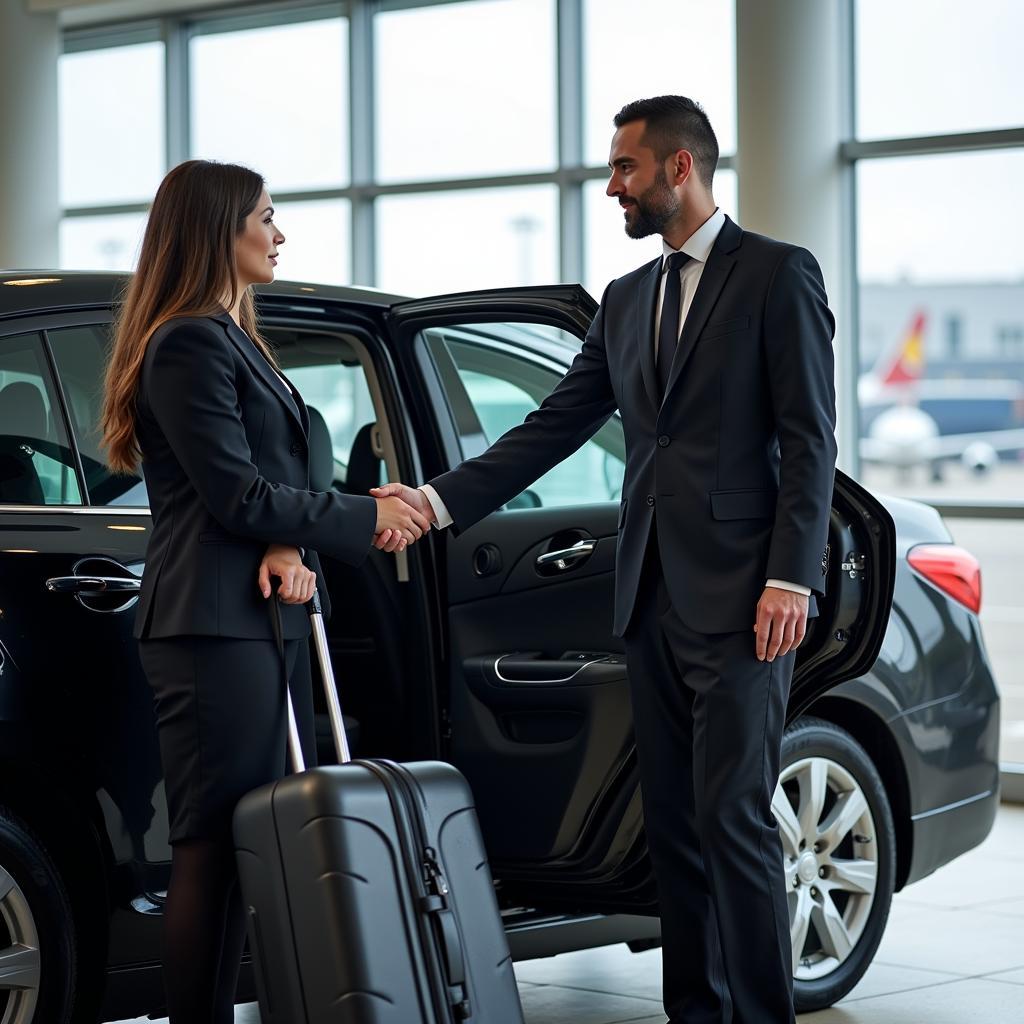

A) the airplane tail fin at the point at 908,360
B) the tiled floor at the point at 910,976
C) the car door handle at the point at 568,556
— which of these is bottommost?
the tiled floor at the point at 910,976

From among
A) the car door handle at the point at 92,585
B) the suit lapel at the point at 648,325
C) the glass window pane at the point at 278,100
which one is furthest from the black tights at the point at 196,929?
the glass window pane at the point at 278,100

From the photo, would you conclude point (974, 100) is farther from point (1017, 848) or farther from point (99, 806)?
point (99, 806)

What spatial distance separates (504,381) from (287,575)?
3.60ft

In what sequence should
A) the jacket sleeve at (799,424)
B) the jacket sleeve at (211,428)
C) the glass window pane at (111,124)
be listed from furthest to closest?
the glass window pane at (111,124) → the jacket sleeve at (799,424) → the jacket sleeve at (211,428)

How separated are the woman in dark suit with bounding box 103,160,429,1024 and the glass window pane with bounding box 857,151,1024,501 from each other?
3903 millimetres

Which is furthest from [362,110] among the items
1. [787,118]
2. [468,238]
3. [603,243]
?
[787,118]

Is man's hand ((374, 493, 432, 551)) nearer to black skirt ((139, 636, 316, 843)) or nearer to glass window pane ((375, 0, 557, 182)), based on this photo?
black skirt ((139, 636, 316, 843))

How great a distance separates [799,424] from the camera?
2424 mm

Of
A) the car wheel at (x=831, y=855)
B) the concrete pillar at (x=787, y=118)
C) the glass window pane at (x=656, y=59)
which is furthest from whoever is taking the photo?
Result: the glass window pane at (x=656, y=59)

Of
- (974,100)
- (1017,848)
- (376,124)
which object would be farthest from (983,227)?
(376,124)

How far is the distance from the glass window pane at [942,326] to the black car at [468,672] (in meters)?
2.41

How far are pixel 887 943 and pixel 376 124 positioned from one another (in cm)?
439

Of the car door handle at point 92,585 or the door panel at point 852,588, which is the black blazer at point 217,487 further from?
the door panel at point 852,588

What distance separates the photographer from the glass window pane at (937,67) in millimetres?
5699
